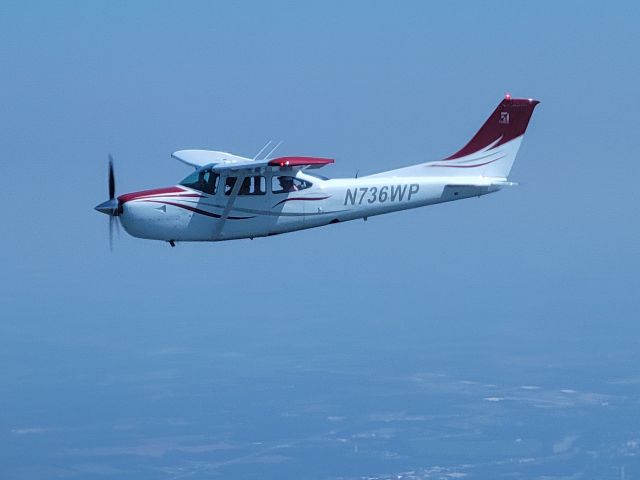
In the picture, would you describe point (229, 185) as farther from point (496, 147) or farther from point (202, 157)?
point (496, 147)

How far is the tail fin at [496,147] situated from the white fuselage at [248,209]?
9.85ft

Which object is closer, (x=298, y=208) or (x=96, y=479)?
(x=298, y=208)

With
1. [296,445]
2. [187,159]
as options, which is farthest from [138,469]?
[187,159]

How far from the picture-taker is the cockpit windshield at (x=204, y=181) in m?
43.3

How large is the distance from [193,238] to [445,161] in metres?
9.94

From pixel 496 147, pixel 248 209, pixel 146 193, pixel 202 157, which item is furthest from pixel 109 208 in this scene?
pixel 496 147

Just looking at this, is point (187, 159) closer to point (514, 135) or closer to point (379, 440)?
point (514, 135)

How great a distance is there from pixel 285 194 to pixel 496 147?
8589mm

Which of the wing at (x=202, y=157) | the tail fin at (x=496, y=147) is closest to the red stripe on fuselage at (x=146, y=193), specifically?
the wing at (x=202, y=157)

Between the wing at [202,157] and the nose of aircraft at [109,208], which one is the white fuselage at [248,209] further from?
the wing at [202,157]

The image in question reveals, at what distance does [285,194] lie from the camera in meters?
43.8

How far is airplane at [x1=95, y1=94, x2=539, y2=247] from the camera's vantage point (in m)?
43.0

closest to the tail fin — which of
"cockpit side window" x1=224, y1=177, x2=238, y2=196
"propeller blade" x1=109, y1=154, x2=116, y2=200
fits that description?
"cockpit side window" x1=224, y1=177, x2=238, y2=196

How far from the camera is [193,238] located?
4359 cm
